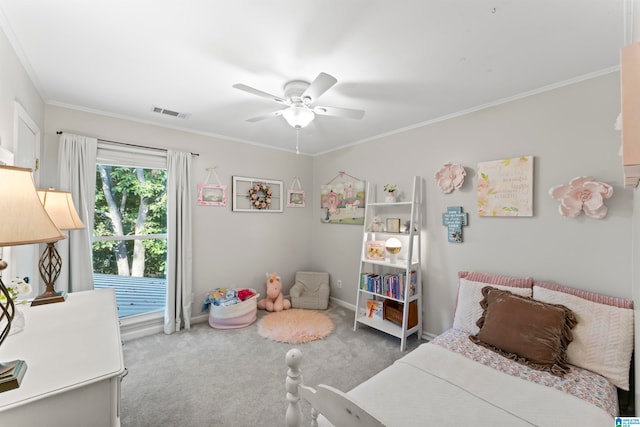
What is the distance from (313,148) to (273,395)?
10.3ft

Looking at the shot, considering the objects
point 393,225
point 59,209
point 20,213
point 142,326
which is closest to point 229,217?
point 142,326

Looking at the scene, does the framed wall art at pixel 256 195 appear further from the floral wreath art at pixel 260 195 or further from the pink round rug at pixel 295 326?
the pink round rug at pixel 295 326

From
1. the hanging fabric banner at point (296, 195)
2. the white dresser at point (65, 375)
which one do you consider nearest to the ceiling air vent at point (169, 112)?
the hanging fabric banner at point (296, 195)

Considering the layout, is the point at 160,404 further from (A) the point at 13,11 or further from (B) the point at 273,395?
(A) the point at 13,11

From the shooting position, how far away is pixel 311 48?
167cm

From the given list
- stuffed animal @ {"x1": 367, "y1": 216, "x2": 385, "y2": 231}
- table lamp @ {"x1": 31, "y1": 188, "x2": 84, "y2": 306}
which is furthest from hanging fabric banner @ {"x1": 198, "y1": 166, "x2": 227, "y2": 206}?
stuffed animal @ {"x1": 367, "y1": 216, "x2": 385, "y2": 231}

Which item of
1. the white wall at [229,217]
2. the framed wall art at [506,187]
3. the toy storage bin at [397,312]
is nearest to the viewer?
the framed wall art at [506,187]

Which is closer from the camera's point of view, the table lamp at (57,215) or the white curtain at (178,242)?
the table lamp at (57,215)

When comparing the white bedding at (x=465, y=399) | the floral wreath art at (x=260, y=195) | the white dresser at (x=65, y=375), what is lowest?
the white bedding at (x=465, y=399)

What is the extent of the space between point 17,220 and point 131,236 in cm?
261

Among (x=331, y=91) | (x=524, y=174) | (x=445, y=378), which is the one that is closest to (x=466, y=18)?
(x=331, y=91)

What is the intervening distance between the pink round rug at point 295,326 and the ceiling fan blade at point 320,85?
2.39m

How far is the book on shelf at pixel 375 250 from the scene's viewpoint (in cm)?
318

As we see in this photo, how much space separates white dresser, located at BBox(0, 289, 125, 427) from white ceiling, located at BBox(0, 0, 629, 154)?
62.9 inches
